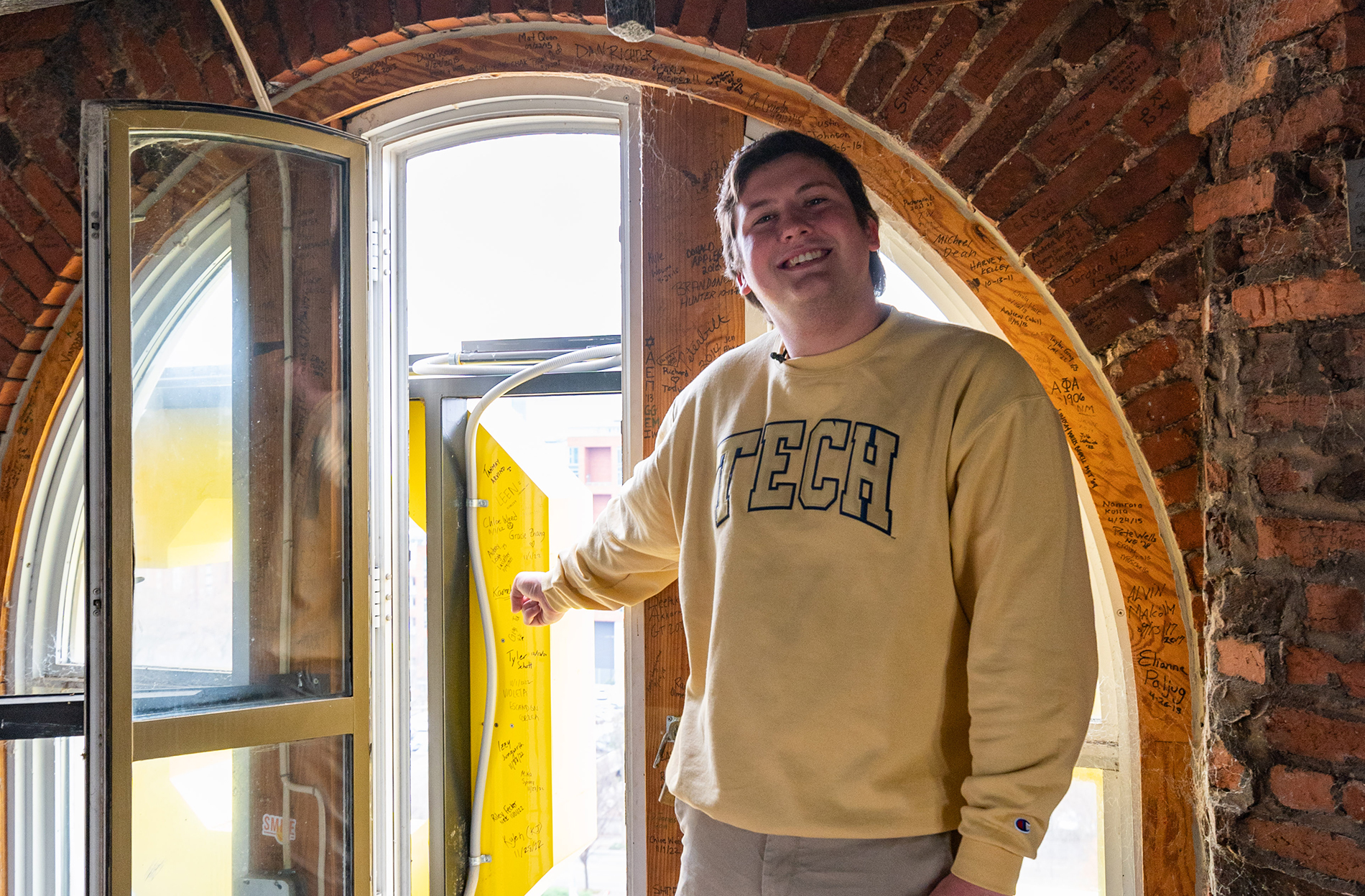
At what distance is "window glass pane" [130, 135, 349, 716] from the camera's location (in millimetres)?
1863

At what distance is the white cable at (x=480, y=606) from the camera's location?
8.52 ft

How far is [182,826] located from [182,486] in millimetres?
772

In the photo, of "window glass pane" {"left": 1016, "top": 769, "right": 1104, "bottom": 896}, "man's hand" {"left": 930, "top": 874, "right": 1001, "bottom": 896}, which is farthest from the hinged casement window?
"window glass pane" {"left": 1016, "top": 769, "right": 1104, "bottom": 896}

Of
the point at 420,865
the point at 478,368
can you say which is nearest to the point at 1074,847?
the point at 420,865

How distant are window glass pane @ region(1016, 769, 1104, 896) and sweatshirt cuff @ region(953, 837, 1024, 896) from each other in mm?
1037

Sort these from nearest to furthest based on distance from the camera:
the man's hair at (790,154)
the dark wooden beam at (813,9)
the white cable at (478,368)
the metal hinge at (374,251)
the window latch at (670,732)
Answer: the man's hair at (790,154) → the dark wooden beam at (813,9) → the window latch at (670,732) → the metal hinge at (374,251) → the white cable at (478,368)

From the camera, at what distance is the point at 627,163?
217 centimetres

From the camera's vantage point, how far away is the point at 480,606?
107 inches

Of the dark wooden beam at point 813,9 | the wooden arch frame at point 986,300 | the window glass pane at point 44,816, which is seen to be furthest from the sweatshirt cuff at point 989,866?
the window glass pane at point 44,816

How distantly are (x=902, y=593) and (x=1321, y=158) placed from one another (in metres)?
0.93

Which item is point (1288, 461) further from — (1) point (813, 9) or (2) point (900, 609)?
(1) point (813, 9)

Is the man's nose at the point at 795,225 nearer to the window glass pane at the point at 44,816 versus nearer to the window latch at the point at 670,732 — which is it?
the window latch at the point at 670,732

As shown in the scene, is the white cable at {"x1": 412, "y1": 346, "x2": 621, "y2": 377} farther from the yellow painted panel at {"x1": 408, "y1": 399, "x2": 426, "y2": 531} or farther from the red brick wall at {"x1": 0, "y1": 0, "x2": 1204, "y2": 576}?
the red brick wall at {"x1": 0, "y1": 0, "x2": 1204, "y2": 576}

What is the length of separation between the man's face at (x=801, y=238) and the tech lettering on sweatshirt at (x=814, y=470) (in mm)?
216
